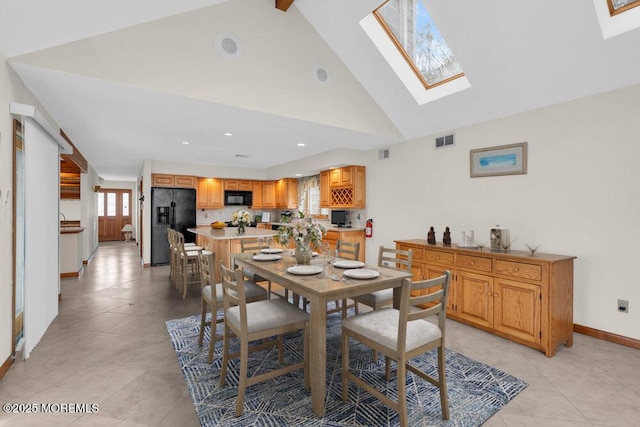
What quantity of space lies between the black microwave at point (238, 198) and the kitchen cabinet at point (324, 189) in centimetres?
255

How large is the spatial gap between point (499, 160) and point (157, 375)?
4.20 meters

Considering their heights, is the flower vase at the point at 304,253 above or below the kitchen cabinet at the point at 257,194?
below

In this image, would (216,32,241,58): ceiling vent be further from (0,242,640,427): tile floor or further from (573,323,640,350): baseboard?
(573,323,640,350): baseboard

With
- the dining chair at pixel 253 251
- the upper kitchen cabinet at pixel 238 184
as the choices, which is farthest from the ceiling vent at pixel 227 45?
the upper kitchen cabinet at pixel 238 184

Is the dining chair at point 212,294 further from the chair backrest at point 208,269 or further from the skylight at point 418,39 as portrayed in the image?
the skylight at point 418,39

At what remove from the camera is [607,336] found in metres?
2.94

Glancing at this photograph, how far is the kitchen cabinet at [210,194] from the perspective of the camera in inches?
294

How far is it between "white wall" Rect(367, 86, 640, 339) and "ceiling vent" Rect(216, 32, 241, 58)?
3010 millimetres

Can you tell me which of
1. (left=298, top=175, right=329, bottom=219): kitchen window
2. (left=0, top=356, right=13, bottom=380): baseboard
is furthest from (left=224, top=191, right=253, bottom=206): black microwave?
(left=0, top=356, right=13, bottom=380): baseboard

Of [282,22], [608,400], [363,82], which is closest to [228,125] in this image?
[282,22]

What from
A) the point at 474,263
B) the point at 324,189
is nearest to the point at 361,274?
the point at 474,263

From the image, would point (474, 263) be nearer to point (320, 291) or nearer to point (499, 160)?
point (499, 160)

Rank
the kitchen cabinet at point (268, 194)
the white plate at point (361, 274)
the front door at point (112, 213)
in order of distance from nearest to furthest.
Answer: the white plate at point (361, 274) < the kitchen cabinet at point (268, 194) < the front door at point (112, 213)

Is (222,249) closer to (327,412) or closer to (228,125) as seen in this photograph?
(228,125)
